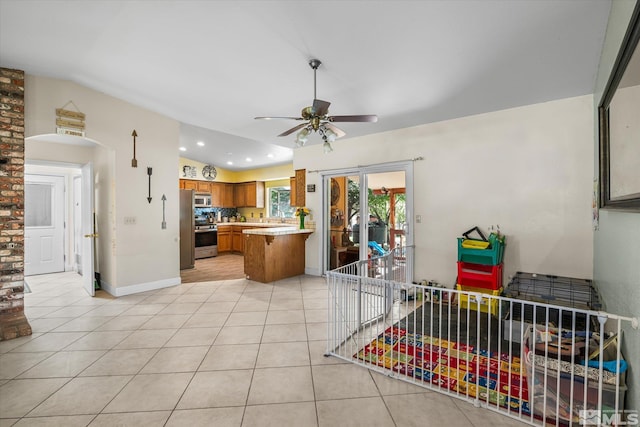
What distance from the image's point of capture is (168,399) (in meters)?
2.00

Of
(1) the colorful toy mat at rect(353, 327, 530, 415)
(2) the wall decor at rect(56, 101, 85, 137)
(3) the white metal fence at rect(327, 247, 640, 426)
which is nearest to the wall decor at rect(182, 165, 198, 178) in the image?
(2) the wall decor at rect(56, 101, 85, 137)

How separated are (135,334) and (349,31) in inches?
143

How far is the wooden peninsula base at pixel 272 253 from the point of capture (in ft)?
16.6

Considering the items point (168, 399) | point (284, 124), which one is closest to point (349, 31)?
point (284, 124)

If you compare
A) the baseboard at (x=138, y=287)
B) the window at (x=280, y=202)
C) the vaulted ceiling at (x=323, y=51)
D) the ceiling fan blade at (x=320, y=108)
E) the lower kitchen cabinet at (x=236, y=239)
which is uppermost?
the vaulted ceiling at (x=323, y=51)

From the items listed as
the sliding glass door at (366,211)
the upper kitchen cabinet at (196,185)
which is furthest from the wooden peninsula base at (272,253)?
the upper kitchen cabinet at (196,185)

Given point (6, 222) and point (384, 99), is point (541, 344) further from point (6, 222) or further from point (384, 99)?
point (6, 222)

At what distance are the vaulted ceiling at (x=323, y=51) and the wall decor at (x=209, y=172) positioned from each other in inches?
181

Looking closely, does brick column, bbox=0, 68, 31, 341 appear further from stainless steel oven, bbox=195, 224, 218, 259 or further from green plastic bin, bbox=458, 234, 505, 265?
green plastic bin, bbox=458, 234, 505, 265

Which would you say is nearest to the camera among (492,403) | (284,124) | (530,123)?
(492,403)

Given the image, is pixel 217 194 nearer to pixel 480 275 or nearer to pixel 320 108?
pixel 320 108

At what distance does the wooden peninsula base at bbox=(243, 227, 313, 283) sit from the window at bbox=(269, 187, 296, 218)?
3.10 meters

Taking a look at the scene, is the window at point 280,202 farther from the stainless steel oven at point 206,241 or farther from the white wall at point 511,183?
the white wall at point 511,183

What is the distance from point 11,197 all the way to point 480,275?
554cm
